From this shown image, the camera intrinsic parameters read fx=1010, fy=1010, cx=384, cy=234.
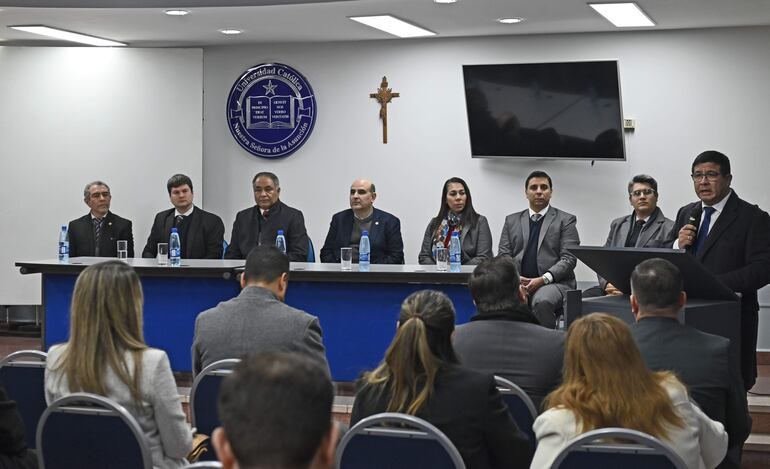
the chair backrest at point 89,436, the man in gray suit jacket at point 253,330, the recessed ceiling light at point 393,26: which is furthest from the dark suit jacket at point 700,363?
the recessed ceiling light at point 393,26

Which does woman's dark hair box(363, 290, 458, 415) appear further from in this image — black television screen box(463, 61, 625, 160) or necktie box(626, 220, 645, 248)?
black television screen box(463, 61, 625, 160)

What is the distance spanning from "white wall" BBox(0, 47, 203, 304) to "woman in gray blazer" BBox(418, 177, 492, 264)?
248 centimetres

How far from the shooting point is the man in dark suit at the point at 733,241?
5.26m

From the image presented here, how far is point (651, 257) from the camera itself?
4406mm

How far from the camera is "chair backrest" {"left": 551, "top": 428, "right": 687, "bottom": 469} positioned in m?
2.48

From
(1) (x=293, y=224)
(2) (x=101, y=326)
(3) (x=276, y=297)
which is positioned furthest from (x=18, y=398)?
(1) (x=293, y=224)

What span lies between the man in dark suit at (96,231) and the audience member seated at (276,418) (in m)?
6.96

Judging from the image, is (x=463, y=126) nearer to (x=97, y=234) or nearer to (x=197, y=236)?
(x=197, y=236)

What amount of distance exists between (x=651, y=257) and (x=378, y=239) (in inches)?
135

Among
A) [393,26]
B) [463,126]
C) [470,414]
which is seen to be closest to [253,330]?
[470,414]

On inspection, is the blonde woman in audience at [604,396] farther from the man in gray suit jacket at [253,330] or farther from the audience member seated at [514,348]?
the man in gray suit jacket at [253,330]

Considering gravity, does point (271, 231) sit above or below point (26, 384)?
above

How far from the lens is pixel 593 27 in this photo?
7973 mm

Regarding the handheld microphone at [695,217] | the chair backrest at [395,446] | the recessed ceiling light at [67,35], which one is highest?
the recessed ceiling light at [67,35]
